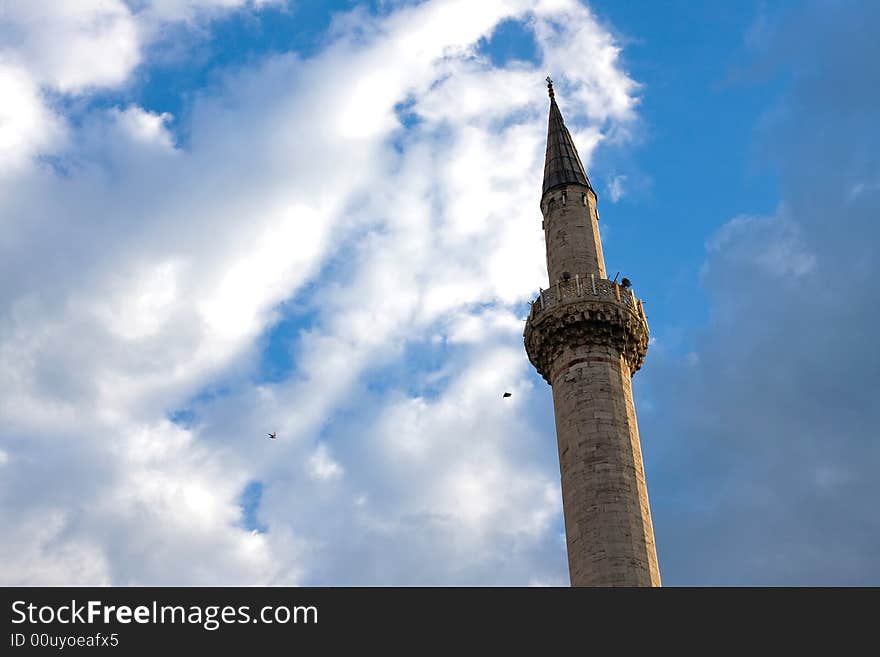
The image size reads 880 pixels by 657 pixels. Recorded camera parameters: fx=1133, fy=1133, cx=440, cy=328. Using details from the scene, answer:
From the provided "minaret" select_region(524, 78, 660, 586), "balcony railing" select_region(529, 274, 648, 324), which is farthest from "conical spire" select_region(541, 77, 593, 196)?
"balcony railing" select_region(529, 274, 648, 324)

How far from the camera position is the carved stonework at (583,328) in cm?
3250

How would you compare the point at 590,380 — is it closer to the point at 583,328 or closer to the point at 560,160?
the point at 583,328

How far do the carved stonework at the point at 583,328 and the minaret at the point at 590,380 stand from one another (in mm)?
29

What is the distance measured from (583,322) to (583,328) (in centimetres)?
18

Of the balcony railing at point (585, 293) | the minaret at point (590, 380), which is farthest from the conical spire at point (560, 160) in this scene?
the balcony railing at point (585, 293)

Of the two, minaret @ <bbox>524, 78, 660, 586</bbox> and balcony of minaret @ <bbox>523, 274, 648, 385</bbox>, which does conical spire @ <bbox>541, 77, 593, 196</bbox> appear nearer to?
minaret @ <bbox>524, 78, 660, 586</bbox>

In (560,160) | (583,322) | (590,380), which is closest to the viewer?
(590,380)

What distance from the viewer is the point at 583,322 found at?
3247 centimetres

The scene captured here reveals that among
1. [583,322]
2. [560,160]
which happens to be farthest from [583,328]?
[560,160]

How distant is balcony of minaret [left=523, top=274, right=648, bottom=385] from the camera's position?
1281 inches

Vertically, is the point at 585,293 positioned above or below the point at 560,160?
below

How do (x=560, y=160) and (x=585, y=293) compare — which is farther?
(x=560, y=160)

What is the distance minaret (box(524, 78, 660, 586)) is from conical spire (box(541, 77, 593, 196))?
0.16 feet
